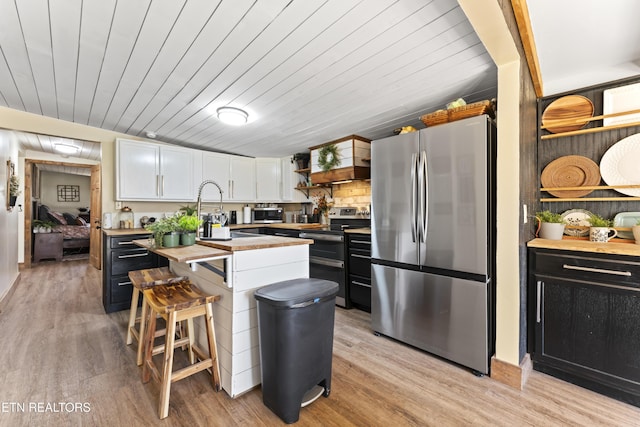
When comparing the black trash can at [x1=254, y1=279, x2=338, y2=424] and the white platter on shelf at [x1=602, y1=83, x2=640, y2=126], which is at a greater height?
the white platter on shelf at [x1=602, y1=83, x2=640, y2=126]

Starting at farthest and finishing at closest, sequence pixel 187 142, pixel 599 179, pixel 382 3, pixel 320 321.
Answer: pixel 187 142
pixel 599 179
pixel 320 321
pixel 382 3

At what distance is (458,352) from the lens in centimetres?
207

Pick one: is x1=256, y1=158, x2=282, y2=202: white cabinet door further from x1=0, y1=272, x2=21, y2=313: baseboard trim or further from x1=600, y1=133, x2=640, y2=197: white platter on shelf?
x1=600, y1=133, x2=640, y2=197: white platter on shelf

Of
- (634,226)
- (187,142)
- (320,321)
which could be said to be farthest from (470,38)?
(187,142)

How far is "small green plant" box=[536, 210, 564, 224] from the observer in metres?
2.19

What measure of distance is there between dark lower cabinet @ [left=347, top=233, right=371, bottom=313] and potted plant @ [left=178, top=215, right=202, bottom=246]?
5.82 feet

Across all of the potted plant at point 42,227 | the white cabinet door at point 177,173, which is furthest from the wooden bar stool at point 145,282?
the potted plant at point 42,227

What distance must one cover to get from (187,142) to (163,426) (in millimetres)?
3735

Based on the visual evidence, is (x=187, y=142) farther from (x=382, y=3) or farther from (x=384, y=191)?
(x=382, y=3)

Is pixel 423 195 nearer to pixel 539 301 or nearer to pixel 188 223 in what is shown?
pixel 539 301

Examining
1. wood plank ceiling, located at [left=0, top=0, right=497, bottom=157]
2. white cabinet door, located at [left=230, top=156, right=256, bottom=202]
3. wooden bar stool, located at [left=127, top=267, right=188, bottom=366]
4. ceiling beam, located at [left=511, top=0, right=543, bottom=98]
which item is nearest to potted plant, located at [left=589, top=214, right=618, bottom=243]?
ceiling beam, located at [left=511, top=0, right=543, bottom=98]

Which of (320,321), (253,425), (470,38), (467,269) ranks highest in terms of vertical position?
(470,38)

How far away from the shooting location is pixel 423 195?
221 centimetres

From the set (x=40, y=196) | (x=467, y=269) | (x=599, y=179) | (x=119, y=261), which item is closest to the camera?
(x=467, y=269)
